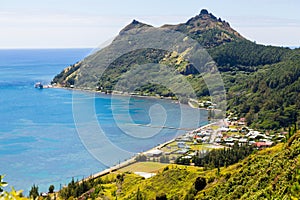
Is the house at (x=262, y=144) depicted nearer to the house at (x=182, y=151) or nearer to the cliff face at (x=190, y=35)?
the house at (x=182, y=151)

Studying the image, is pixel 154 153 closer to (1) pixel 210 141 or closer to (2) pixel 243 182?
(1) pixel 210 141

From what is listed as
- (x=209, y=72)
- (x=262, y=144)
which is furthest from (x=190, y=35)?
(x=262, y=144)

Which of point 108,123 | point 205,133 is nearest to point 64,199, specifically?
point 205,133

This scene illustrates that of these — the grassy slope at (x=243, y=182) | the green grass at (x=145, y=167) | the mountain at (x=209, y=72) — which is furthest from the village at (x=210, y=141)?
the grassy slope at (x=243, y=182)

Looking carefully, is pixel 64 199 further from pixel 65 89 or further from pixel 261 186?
pixel 65 89

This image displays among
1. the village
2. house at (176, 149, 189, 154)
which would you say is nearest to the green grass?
the village
